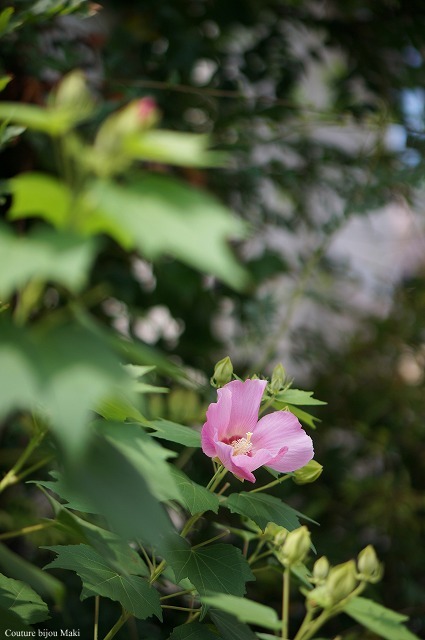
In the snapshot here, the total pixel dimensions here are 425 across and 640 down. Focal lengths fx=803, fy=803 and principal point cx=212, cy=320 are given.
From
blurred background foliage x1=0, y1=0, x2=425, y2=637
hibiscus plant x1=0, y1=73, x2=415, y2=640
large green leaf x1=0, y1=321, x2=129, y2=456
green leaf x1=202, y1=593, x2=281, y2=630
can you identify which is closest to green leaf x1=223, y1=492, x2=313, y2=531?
hibiscus plant x1=0, y1=73, x2=415, y2=640

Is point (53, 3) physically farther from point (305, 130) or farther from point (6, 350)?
point (305, 130)

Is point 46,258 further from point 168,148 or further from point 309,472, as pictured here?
point 309,472

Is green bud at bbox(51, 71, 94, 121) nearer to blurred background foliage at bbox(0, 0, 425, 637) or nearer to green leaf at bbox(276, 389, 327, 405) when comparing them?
green leaf at bbox(276, 389, 327, 405)

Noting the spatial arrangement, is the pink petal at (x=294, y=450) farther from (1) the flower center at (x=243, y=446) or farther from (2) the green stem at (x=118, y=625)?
(2) the green stem at (x=118, y=625)

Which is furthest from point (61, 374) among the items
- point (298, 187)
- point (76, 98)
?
point (298, 187)

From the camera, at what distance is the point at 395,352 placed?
1685 mm

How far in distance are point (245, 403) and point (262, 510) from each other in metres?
0.07

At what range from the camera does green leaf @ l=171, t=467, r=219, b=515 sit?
52 cm

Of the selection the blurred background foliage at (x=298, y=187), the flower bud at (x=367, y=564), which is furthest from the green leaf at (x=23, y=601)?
the blurred background foliage at (x=298, y=187)

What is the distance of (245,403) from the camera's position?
1.82 feet

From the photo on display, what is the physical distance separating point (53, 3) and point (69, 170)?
1.58 feet

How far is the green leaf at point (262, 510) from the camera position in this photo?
0.54 meters

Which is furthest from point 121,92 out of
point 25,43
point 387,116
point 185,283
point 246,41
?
point 246,41

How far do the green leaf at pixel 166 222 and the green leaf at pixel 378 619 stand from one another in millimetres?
302
